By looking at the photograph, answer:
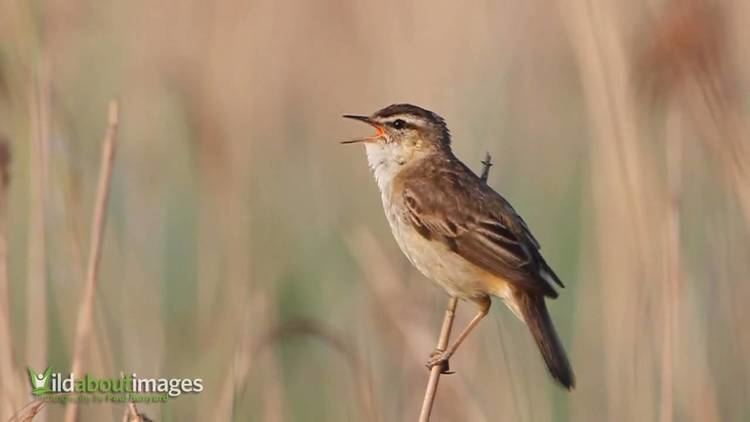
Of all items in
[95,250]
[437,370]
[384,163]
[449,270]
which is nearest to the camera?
→ [95,250]

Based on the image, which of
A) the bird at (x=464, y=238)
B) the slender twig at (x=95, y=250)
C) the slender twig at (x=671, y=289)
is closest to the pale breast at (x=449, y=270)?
the bird at (x=464, y=238)

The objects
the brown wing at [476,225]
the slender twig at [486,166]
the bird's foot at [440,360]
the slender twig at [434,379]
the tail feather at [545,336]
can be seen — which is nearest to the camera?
the slender twig at [434,379]

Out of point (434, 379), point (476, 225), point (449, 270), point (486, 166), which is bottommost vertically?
point (434, 379)

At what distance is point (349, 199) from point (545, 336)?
237cm

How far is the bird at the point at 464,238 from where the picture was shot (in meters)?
3.71

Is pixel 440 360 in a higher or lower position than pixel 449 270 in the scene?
lower

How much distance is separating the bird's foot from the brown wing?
0.31 meters

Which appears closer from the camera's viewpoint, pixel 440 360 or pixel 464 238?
pixel 440 360

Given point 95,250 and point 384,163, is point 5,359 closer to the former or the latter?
point 95,250

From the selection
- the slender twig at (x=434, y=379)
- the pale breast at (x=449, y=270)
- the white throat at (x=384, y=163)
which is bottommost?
the slender twig at (x=434, y=379)

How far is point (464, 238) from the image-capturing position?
3922mm

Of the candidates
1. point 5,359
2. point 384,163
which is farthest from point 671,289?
point 5,359

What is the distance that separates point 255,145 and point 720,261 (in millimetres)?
2256

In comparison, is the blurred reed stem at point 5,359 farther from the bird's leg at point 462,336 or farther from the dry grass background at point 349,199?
the bird's leg at point 462,336
